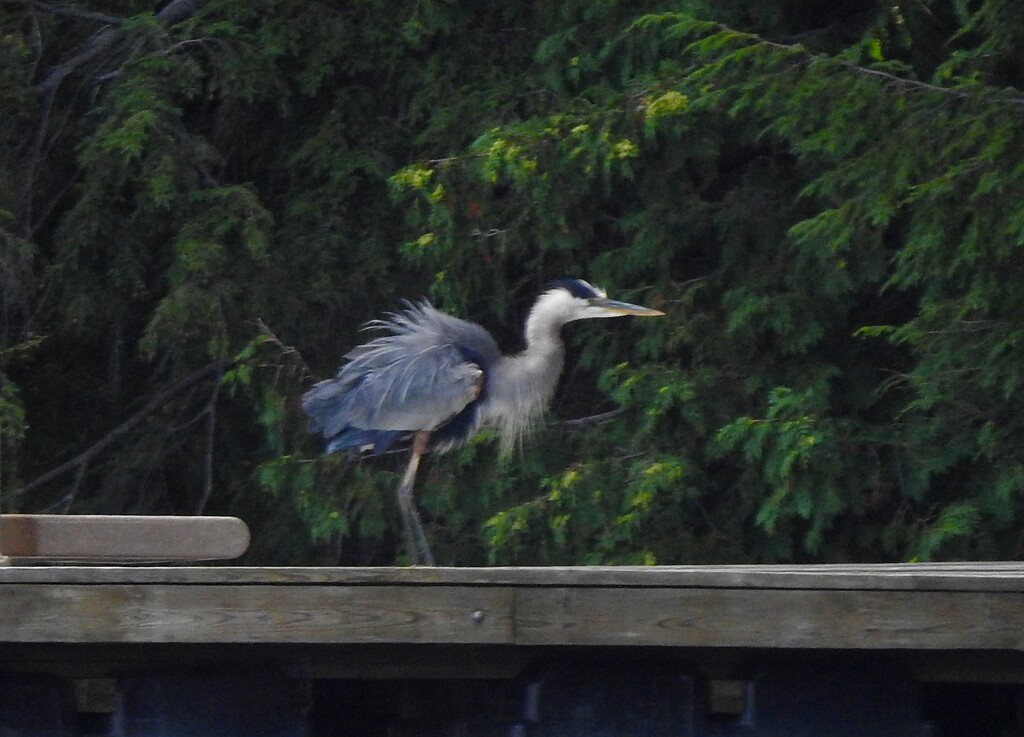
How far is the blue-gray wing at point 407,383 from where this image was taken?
5.20 meters

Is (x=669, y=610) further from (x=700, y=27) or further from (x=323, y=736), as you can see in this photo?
(x=700, y=27)

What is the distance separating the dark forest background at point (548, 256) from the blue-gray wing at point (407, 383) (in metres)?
1.82

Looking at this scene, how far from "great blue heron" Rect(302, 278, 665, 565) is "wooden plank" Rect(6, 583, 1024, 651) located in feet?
7.88

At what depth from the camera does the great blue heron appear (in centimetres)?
520

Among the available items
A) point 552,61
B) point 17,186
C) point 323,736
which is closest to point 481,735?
point 323,736

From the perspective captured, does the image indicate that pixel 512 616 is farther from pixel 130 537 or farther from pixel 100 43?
pixel 100 43

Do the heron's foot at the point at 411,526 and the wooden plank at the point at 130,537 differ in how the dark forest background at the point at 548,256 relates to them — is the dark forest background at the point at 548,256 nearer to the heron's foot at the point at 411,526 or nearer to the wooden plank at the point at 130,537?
the heron's foot at the point at 411,526

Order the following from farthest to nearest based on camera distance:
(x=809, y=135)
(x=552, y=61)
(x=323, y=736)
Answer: (x=552, y=61), (x=809, y=135), (x=323, y=736)

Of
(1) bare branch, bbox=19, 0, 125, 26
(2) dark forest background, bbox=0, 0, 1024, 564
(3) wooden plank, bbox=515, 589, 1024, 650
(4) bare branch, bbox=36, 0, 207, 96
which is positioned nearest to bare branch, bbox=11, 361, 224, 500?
(2) dark forest background, bbox=0, 0, 1024, 564

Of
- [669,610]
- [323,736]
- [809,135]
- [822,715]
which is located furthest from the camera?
[809,135]

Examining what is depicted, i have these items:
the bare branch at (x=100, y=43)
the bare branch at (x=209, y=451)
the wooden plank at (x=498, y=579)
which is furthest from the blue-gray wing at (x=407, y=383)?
the bare branch at (x=100, y=43)

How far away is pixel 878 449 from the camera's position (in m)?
7.14

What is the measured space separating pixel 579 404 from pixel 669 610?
5870 mm

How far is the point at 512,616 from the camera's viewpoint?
2521mm
